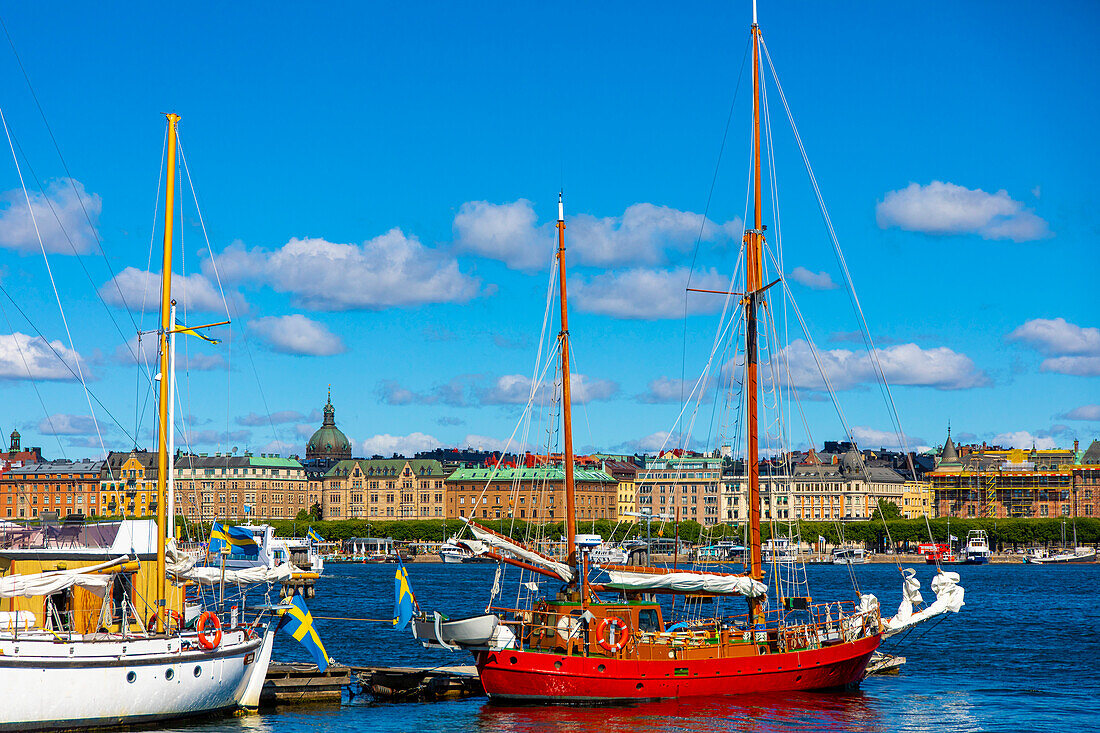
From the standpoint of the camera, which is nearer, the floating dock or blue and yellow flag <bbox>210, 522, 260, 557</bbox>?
the floating dock

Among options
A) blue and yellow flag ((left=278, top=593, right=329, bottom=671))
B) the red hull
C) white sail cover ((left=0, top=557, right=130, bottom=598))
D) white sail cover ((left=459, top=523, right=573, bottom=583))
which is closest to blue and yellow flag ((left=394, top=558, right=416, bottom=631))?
blue and yellow flag ((left=278, top=593, right=329, bottom=671))

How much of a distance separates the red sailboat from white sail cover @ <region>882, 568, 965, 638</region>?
4.00 ft

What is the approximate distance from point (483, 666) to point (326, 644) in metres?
24.6

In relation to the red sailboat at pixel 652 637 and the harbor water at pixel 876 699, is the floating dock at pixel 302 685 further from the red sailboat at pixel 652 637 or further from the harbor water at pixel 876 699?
the red sailboat at pixel 652 637

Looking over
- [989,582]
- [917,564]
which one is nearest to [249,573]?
[989,582]

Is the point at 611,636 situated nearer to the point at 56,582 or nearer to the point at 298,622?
the point at 298,622

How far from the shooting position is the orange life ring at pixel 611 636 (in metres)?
42.1

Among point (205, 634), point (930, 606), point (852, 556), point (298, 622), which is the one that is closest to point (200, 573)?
point (298, 622)

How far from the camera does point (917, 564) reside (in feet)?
595

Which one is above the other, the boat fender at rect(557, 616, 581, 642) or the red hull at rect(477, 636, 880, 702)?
the boat fender at rect(557, 616, 581, 642)

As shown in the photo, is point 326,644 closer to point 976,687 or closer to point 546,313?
point 546,313

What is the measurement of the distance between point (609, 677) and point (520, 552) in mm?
5511

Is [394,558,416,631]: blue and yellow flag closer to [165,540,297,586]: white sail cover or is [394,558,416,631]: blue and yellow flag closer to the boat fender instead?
the boat fender

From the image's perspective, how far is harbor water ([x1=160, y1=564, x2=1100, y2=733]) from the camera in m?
39.7
